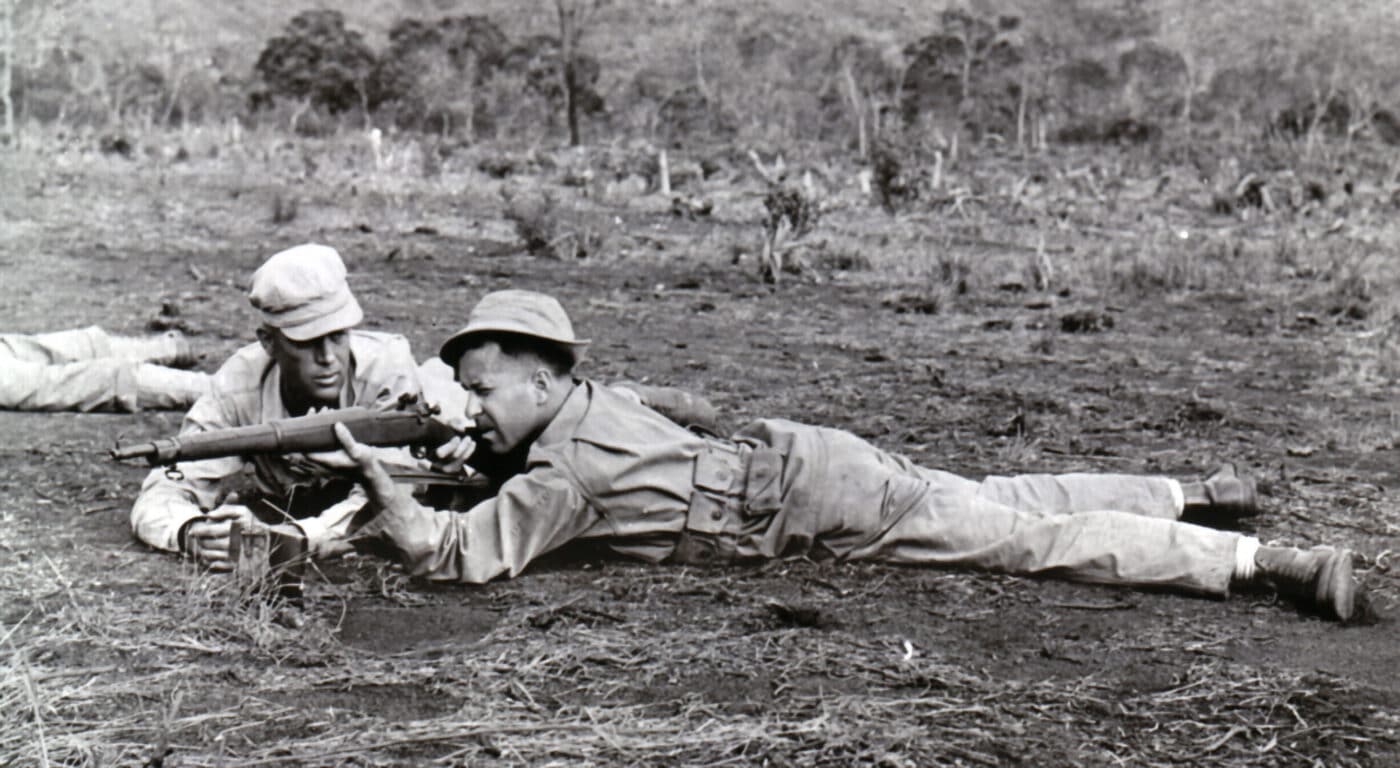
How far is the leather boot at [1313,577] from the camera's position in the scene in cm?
415

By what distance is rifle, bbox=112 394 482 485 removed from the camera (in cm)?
405

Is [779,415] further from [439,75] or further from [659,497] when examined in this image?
[439,75]

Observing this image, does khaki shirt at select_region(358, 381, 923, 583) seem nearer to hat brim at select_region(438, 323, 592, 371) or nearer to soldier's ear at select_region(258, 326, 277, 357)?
hat brim at select_region(438, 323, 592, 371)

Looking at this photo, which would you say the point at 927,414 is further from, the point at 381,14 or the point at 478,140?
the point at 381,14

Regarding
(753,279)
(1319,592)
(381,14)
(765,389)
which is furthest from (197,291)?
(381,14)

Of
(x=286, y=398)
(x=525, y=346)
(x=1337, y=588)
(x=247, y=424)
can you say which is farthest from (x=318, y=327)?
(x=1337, y=588)

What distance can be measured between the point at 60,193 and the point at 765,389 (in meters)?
11.1

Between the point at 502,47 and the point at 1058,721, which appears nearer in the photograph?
the point at 1058,721

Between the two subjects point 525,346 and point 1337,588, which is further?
point 525,346

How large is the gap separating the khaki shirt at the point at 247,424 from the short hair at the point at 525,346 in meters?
0.37

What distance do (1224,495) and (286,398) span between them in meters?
3.09

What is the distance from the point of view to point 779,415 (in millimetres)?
7035


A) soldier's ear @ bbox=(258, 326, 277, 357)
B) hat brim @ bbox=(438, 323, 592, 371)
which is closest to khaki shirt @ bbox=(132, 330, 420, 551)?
soldier's ear @ bbox=(258, 326, 277, 357)

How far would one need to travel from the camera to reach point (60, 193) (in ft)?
52.3
